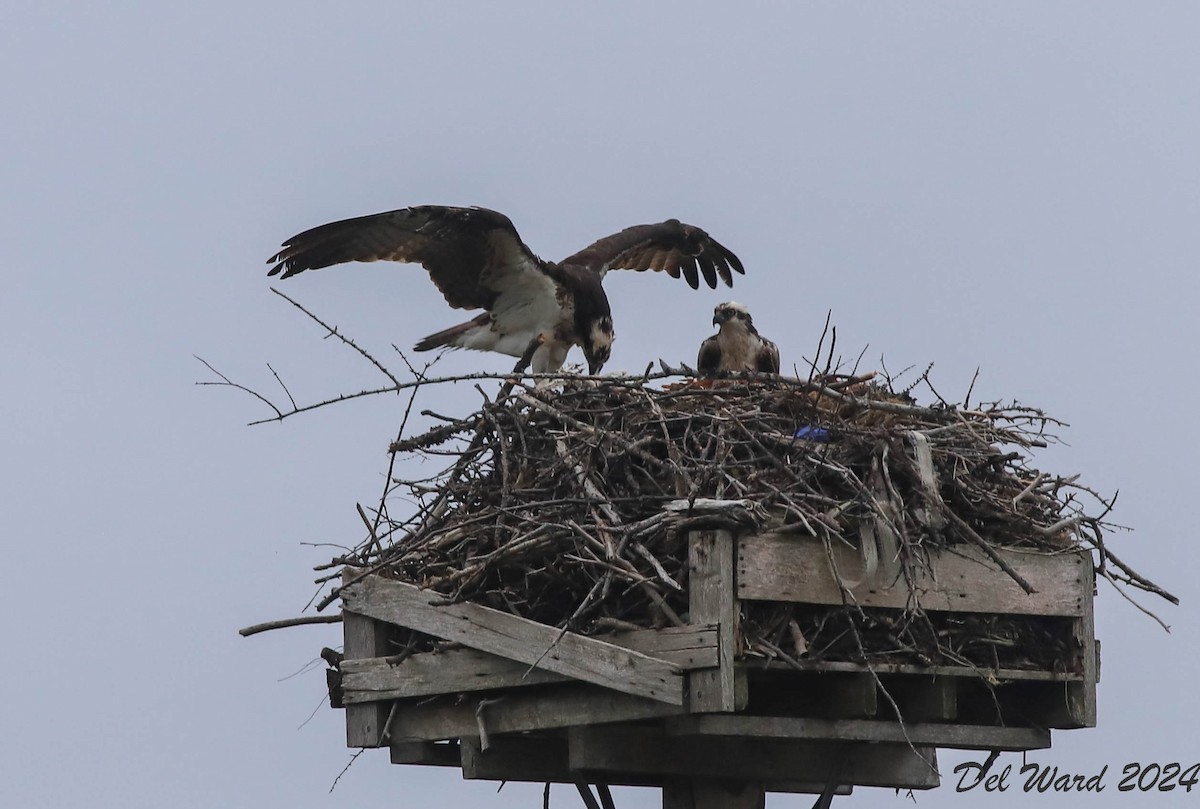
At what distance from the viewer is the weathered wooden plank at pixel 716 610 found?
528 cm

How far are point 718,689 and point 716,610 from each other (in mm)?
253

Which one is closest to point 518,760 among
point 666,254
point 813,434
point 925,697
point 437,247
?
point 925,697

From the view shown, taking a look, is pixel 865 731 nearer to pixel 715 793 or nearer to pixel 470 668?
pixel 715 793

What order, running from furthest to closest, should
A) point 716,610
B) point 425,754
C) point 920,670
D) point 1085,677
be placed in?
point 425,754, point 1085,677, point 920,670, point 716,610

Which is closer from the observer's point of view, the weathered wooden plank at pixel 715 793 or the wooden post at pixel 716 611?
the wooden post at pixel 716 611

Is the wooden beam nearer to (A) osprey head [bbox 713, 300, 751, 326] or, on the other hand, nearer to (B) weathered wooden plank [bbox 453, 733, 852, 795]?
(B) weathered wooden plank [bbox 453, 733, 852, 795]

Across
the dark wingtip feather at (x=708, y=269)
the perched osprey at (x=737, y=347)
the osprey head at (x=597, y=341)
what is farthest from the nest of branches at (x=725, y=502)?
the dark wingtip feather at (x=708, y=269)

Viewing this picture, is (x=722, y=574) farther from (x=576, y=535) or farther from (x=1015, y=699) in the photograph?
(x=1015, y=699)

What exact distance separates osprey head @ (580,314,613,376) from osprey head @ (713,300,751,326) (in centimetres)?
97

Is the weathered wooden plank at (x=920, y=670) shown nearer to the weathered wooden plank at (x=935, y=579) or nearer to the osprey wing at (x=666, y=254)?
the weathered wooden plank at (x=935, y=579)

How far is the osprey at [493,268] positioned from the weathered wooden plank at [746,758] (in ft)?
10.9

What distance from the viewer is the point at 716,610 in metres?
5.37

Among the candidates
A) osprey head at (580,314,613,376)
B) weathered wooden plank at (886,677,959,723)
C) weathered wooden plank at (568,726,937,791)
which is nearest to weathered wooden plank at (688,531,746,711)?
weathered wooden plank at (568,726,937,791)

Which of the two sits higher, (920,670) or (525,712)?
(920,670)
